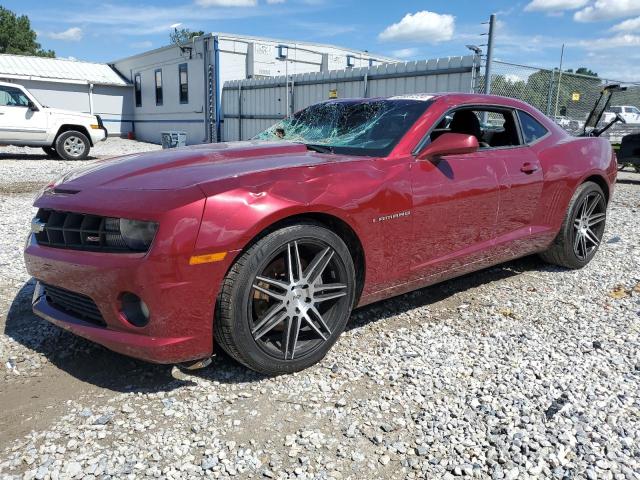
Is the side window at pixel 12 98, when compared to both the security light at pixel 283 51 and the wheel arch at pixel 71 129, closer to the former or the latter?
the wheel arch at pixel 71 129

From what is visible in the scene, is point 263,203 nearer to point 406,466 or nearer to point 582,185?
point 406,466

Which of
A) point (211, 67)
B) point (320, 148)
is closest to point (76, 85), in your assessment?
point (211, 67)

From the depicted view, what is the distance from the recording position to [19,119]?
13.1 m

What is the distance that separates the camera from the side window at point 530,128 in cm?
425

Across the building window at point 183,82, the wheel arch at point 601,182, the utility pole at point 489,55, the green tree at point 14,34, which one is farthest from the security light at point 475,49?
the green tree at point 14,34

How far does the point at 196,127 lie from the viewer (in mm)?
20562

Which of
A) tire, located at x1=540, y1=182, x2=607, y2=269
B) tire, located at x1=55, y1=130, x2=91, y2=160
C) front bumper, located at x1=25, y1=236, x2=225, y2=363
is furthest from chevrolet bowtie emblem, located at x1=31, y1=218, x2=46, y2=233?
tire, located at x1=55, y1=130, x2=91, y2=160

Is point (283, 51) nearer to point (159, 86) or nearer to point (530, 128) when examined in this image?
point (159, 86)

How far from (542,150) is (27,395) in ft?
12.8

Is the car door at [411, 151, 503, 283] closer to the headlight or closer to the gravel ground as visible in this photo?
the gravel ground

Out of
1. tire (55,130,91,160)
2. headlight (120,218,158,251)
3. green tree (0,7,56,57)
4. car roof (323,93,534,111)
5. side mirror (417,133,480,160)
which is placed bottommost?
tire (55,130,91,160)

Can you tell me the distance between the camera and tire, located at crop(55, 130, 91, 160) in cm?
1374

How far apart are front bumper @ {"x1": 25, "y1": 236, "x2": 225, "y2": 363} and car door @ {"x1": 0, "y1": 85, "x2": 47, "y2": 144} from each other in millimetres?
12565

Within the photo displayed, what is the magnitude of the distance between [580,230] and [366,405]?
3.11 meters
